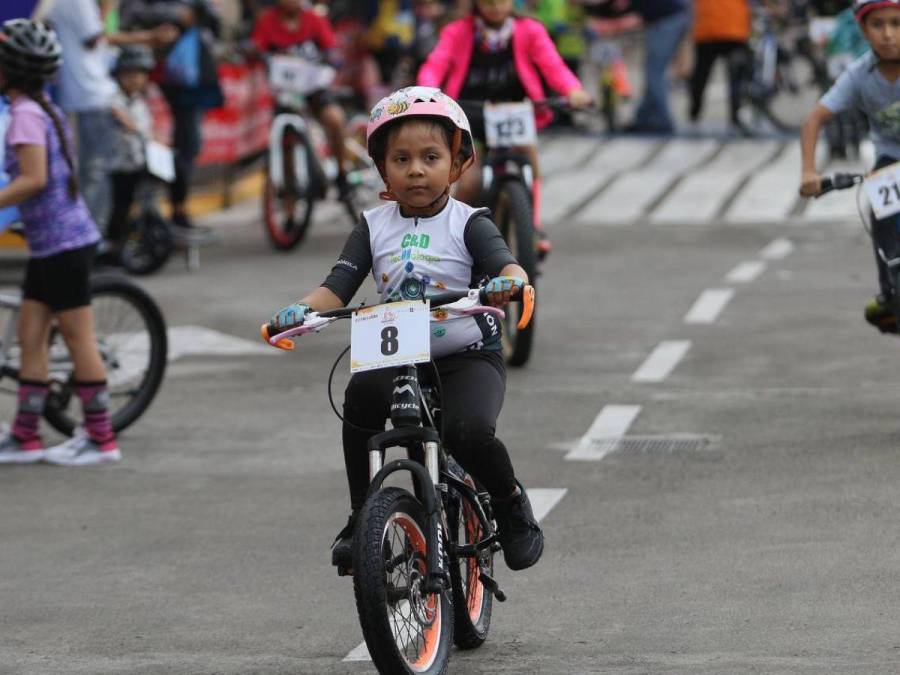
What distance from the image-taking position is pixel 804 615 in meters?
6.18

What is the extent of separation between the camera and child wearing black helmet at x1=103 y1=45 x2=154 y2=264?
14500 mm

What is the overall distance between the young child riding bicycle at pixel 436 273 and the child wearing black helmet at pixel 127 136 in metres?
8.79

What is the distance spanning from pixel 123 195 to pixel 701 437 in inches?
263

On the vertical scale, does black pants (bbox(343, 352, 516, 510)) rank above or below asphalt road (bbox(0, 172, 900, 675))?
above

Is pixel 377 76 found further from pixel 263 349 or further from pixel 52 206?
pixel 52 206

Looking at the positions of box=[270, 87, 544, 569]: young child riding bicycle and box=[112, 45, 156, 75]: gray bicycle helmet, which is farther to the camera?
box=[112, 45, 156, 75]: gray bicycle helmet

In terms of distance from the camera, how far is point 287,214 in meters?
16.2

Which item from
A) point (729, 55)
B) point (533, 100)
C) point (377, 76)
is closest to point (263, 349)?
point (533, 100)

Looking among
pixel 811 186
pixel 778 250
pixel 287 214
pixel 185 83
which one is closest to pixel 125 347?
pixel 811 186

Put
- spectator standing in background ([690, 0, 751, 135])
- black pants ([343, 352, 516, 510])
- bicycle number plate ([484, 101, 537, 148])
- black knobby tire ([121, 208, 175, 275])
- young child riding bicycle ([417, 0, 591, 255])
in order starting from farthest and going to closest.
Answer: spectator standing in background ([690, 0, 751, 135])
black knobby tire ([121, 208, 175, 275])
young child riding bicycle ([417, 0, 591, 255])
bicycle number plate ([484, 101, 537, 148])
black pants ([343, 352, 516, 510])

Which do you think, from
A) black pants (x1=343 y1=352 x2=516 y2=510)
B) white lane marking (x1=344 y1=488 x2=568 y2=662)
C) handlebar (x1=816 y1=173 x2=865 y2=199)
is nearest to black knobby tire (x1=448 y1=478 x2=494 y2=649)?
black pants (x1=343 y1=352 x2=516 y2=510)

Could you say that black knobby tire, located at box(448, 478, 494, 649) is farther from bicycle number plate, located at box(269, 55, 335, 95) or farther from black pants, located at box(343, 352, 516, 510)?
bicycle number plate, located at box(269, 55, 335, 95)

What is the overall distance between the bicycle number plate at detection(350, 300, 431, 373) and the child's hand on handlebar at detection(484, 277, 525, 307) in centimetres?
17

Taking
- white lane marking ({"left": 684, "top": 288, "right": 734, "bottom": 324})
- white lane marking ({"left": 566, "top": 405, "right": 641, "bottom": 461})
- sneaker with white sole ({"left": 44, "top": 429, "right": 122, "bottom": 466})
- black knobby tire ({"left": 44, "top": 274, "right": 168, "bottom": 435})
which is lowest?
white lane marking ({"left": 684, "top": 288, "right": 734, "bottom": 324})
